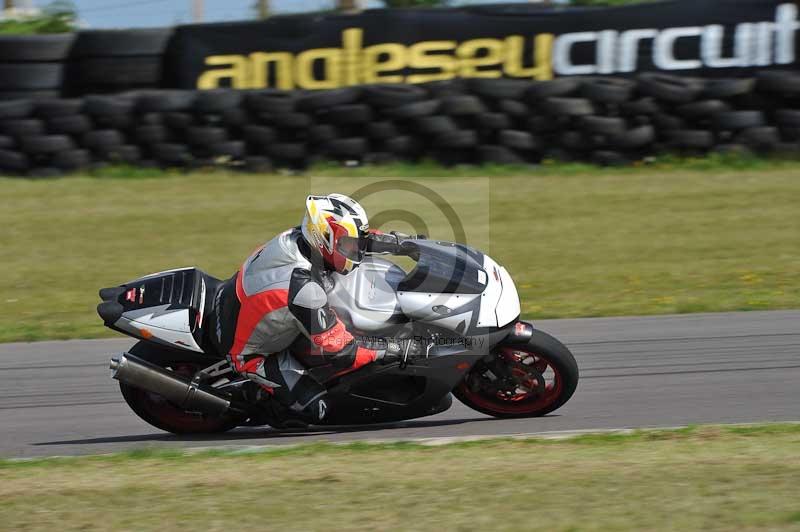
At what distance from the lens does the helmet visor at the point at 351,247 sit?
18.7 feet

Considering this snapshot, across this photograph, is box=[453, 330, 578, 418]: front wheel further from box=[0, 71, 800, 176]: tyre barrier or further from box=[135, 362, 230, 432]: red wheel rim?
box=[0, 71, 800, 176]: tyre barrier

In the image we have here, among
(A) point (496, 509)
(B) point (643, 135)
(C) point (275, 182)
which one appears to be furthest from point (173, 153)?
(A) point (496, 509)

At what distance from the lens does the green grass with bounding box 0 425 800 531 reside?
166 inches

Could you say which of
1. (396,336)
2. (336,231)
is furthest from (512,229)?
(336,231)

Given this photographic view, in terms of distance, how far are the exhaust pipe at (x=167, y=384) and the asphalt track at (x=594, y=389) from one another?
0.25 meters

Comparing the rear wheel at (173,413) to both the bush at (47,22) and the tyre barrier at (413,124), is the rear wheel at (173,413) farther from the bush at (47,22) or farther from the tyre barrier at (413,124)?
the bush at (47,22)

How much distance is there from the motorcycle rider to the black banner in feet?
27.5

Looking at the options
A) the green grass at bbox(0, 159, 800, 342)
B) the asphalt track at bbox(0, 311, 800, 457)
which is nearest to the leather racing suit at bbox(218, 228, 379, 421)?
the asphalt track at bbox(0, 311, 800, 457)

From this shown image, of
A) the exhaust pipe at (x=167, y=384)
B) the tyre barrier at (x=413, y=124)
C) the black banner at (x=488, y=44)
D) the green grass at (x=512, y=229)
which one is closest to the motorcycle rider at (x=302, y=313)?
the exhaust pipe at (x=167, y=384)

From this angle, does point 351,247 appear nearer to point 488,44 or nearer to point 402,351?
point 402,351

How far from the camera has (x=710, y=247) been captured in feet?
35.1

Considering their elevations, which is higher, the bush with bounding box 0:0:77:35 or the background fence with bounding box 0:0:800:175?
the bush with bounding box 0:0:77:35

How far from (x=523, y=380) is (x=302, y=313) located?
1303 millimetres

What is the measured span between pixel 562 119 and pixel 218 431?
7.95m
